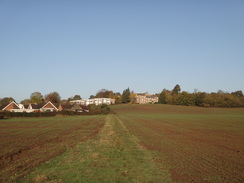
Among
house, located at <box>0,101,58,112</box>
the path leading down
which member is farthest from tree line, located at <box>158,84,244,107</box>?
the path leading down

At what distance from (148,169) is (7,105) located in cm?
9825

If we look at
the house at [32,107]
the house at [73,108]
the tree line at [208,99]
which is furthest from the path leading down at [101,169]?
the tree line at [208,99]

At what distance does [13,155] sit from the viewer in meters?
12.3

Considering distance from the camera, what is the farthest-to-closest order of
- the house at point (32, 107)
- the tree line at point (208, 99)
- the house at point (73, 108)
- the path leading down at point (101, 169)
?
1. the tree line at point (208, 99)
2. the house at point (73, 108)
3. the house at point (32, 107)
4. the path leading down at point (101, 169)

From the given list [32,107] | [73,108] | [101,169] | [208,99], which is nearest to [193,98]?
[208,99]

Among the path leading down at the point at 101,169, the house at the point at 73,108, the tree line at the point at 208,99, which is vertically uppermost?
the tree line at the point at 208,99

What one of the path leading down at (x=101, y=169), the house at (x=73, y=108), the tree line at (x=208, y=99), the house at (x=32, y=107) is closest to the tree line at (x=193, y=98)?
the tree line at (x=208, y=99)

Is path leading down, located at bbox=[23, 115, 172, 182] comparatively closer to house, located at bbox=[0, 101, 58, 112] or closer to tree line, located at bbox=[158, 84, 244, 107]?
house, located at bbox=[0, 101, 58, 112]

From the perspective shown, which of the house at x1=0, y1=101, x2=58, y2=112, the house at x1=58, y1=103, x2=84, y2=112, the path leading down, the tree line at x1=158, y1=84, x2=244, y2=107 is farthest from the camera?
the tree line at x1=158, y1=84, x2=244, y2=107

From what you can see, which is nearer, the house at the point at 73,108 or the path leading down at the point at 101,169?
the path leading down at the point at 101,169

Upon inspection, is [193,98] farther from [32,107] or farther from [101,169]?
[101,169]

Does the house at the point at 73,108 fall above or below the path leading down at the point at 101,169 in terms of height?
above

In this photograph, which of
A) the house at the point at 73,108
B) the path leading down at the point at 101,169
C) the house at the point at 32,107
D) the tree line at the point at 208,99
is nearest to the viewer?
the path leading down at the point at 101,169

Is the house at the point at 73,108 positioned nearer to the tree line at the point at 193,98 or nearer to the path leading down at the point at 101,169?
the tree line at the point at 193,98
